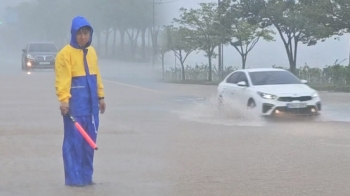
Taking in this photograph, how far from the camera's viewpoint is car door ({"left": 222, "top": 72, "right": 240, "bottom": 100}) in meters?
21.2

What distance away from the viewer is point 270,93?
63.2 feet

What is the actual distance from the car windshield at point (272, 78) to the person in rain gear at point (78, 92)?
1137cm

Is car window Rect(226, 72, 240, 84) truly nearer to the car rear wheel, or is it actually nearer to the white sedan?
the white sedan

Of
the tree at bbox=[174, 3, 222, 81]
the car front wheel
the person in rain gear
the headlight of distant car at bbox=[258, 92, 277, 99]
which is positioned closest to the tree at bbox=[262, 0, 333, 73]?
the tree at bbox=[174, 3, 222, 81]

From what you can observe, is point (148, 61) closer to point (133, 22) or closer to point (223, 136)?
point (133, 22)

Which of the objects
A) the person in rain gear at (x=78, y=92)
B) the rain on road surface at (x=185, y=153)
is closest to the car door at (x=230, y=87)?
the rain on road surface at (x=185, y=153)

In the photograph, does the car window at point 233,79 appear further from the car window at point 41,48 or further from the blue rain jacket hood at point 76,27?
the car window at point 41,48

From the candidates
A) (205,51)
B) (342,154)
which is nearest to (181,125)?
(342,154)

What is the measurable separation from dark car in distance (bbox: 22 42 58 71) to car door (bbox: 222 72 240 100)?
15723 millimetres

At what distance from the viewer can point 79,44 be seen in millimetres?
9180

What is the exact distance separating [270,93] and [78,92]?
34.6 ft

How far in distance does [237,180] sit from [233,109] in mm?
9734

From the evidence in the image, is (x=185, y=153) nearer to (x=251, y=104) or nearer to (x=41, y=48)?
(x=251, y=104)

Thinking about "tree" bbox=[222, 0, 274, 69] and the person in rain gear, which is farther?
"tree" bbox=[222, 0, 274, 69]
